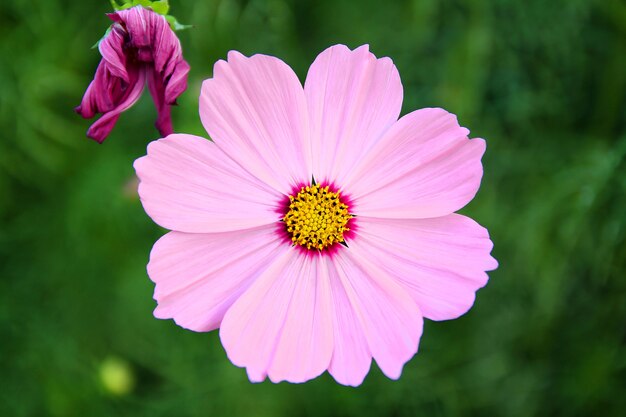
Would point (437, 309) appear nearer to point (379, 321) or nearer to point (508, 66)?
point (379, 321)

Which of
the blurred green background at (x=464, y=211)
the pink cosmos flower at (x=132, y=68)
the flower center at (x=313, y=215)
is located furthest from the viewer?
the blurred green background at (x=464, y=211)

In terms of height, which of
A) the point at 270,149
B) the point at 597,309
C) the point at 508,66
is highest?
the point at 508,66

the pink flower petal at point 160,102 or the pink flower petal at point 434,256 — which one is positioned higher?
the pink flower petal at point 160,102

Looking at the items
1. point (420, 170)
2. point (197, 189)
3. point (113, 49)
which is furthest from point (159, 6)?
point (420, 170)

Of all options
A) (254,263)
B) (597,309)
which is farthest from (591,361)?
(254,263)

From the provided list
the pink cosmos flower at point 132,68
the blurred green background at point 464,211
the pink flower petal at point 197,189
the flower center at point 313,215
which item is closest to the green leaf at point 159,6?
the pink cosmos flower at point 132,68

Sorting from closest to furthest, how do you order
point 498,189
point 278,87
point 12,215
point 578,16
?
point 278,87
point 578,16
point 498,189
point 12,215

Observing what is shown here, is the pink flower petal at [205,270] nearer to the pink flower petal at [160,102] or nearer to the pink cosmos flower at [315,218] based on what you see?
the pink cosmos flower at [315,218]
